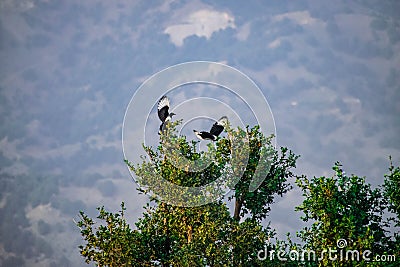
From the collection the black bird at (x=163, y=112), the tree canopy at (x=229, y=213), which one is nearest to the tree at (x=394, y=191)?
the tree canopy at (x=229, y=213)

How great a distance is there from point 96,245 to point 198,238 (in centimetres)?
706

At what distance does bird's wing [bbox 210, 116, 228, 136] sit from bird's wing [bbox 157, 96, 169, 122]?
3.31m

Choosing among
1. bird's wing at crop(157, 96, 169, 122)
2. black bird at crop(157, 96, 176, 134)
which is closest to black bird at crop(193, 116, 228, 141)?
black bird at crop(157, 96, 176, 134)

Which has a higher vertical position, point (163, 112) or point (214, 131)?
point (163, 112)

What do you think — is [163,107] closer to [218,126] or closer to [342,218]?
[218,126]

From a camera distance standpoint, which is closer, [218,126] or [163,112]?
[163,112]

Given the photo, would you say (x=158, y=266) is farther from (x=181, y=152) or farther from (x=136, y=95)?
(x=136, y=95)

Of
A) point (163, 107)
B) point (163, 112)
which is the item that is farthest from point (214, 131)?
point (163, 107)

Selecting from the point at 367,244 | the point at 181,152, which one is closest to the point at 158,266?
the point at 181,152

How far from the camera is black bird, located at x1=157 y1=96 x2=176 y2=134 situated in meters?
35.2

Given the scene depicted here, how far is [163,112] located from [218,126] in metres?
3.84

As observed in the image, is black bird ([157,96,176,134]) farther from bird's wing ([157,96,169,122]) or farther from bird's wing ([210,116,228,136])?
bird's wing ([210,116,228,136])

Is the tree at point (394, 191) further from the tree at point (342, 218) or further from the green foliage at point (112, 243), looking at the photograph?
the green foliage at point (112, 243)

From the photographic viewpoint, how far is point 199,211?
112 feet
